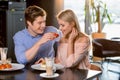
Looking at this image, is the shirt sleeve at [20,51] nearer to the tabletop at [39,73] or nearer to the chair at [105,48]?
the tabletop at [39,73]

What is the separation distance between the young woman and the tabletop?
0.77ft

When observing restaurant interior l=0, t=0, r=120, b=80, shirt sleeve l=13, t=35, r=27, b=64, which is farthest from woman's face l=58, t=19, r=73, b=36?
restaurant interior l=0, t=0, r=120, b=80

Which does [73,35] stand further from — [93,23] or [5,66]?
[93,23]

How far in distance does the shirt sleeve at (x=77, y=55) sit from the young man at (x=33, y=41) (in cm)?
26

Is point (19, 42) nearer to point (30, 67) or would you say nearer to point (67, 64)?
point (30, 67)

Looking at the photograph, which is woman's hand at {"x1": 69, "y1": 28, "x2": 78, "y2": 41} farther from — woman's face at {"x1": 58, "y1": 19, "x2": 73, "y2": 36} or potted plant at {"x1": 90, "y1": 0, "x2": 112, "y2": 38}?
potted plant at {"x1": 90, "y1": 0, "x2": 112, "y2": 38}

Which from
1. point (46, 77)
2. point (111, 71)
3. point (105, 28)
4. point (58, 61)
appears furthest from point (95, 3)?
point (46, 77)

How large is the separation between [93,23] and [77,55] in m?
4.74

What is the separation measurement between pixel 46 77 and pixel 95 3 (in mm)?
5282

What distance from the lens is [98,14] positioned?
702 centimetres

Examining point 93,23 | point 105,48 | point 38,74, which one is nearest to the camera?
point 38,74

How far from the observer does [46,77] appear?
2146mm

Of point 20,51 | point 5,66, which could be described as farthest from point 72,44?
point 5,66

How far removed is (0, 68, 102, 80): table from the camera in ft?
7.08
